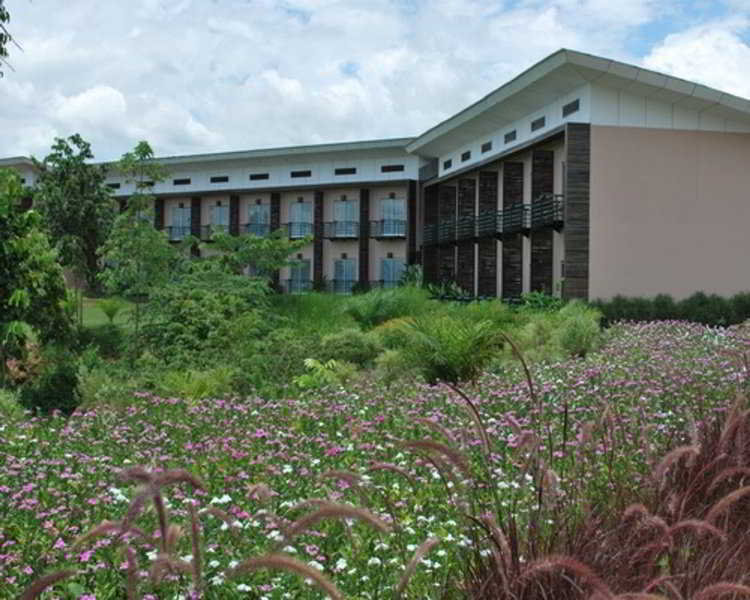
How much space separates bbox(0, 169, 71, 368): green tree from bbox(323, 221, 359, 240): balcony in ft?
83.0

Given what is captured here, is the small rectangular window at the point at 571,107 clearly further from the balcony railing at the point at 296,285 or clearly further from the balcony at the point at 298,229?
the balcony railing at the point at 296,285

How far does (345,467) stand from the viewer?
612cm

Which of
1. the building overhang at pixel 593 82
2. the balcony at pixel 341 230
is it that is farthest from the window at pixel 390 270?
the building overhang at pixel 593 82

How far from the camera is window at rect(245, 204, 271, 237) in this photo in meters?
44.5

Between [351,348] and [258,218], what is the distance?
29.5 metres

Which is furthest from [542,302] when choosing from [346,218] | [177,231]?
[177,231]

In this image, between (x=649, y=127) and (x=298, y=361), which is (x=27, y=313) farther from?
(x=649, y=127)

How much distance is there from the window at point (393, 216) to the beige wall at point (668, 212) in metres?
16.6

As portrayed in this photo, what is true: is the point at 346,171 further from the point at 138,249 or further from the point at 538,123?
the point at 138,249

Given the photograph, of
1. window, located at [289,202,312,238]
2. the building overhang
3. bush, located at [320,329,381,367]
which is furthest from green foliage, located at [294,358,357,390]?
window, located at [289,202,312,238]

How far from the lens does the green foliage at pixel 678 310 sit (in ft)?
77.7

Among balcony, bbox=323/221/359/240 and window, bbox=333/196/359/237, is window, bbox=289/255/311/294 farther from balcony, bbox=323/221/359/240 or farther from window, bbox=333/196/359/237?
window, bbox=333/196/359/237

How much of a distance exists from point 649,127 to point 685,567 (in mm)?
24308

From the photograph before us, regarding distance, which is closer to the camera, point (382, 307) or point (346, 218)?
point (382, 307)
